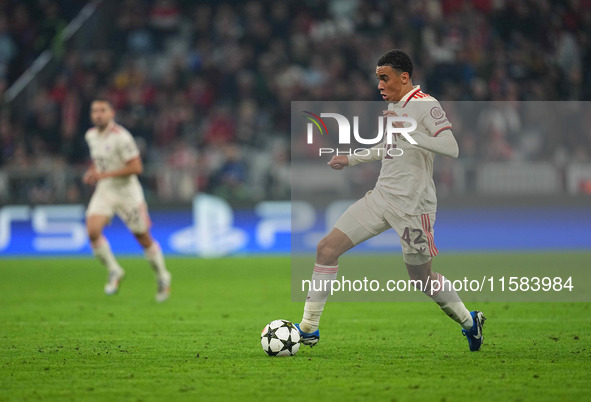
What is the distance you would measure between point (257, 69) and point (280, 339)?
14.3 meters

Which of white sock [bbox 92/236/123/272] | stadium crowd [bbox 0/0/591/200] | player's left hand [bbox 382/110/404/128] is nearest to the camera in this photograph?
player's left hand [bbox 382/110/404/128]

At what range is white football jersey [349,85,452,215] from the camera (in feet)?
21.9

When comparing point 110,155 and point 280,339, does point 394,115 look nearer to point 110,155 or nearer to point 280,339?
point 280,339

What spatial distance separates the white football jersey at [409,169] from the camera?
263 inches

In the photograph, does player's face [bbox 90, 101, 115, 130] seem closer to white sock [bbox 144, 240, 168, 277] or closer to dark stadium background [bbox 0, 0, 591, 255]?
white sock [bbox 144, 240, 168, 277]

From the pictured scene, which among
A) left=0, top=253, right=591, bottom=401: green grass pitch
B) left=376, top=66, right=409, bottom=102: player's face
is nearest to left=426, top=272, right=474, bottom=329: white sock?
left=0, top=253, right=591, bottom=401: green grass pitch

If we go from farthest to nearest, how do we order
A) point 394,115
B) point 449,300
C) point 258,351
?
point 258,351 → point 449,300 → point 394,115

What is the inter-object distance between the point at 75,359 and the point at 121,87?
1418 cm

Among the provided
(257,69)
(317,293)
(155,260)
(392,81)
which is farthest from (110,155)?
(257,69)

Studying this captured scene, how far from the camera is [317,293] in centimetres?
687

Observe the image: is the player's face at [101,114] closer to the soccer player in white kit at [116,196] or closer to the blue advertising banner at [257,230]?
the soccer player in white kit at [116,196]

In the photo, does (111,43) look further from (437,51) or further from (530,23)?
(530,23)

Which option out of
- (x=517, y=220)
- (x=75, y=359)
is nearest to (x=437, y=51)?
(x=517, y=220)

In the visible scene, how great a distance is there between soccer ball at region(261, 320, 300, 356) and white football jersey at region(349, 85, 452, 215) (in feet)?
3.99
